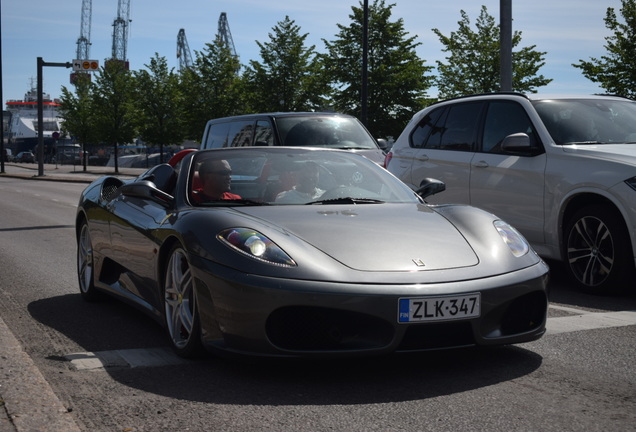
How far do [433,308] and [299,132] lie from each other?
362 inches

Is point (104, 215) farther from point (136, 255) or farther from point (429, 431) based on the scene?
point (429, 431)

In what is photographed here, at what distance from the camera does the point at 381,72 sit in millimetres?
39219

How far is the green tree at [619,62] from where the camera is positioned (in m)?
23.2

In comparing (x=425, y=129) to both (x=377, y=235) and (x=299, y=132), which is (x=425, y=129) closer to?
(x=299, y=132)

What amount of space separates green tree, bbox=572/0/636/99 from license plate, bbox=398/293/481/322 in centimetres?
2079

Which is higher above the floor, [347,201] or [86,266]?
[347,201]

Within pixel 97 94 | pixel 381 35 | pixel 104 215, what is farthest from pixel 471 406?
pixel 97 94

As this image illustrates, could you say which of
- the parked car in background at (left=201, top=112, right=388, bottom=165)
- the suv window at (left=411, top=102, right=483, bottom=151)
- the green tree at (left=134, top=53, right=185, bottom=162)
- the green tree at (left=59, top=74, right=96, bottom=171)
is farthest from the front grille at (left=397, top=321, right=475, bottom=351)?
the green tree at (left=59, top=74, right=96, bottom=171)

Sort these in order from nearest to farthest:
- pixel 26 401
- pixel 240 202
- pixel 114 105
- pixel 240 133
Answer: pixel 26 401, pixel 240 202, pixel 240 133, pixel 114 105

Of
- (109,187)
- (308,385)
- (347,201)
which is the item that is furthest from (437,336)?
(109,187)

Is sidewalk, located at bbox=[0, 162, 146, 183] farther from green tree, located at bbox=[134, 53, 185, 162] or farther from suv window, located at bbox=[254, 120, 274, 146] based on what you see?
suv window, located at bbox=[254, 120, 274, 146]

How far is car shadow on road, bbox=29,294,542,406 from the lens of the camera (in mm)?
3898

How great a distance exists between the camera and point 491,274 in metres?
4.32

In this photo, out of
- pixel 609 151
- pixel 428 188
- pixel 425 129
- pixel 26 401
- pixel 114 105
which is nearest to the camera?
pixel 26 401
